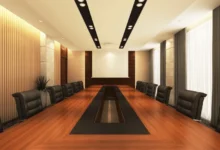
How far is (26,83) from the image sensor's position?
5535mm

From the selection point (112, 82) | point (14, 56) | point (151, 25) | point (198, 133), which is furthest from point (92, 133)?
point (112, 82)

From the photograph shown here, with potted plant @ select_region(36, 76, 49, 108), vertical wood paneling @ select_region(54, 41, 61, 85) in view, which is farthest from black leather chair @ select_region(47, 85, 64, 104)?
vertical wood paneling @ select_region(54, 41, 61, 85)

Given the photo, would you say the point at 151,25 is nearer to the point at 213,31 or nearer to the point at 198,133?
the point at 213,31

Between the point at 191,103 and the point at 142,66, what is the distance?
8.29 meters

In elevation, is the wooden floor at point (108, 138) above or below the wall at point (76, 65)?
below

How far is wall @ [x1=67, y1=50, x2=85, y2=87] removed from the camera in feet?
33.8

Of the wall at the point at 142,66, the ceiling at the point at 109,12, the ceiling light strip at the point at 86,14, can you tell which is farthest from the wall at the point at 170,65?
the ceiling light strip at the point at 86,14

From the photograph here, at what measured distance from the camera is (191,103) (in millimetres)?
2287

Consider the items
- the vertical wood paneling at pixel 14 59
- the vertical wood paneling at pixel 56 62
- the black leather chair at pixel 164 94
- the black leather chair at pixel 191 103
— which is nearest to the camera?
the black leather chair at pixel 191 103

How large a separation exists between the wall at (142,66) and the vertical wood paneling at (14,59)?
19.3 ft

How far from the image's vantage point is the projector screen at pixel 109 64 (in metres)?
10.2

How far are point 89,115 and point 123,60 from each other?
8264 mm

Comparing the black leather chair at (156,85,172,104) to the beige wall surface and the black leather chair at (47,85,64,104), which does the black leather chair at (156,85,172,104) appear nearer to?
the black leather chair at (47,85,64,104)

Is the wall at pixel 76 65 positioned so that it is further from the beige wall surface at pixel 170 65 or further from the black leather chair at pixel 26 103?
the black leather chair at pixel 26 103
